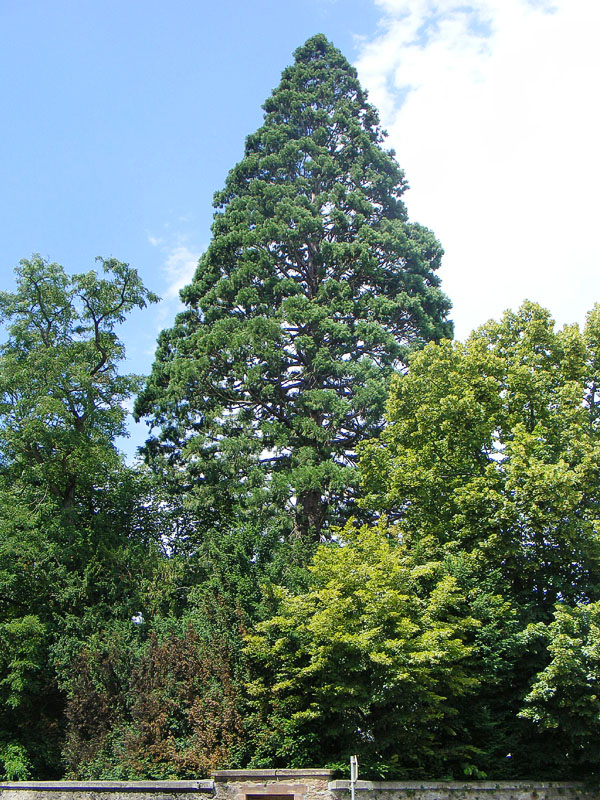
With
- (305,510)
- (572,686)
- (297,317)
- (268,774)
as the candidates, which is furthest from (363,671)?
(297,317)

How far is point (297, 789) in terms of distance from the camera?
13.2 meters

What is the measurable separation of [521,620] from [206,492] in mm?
10075

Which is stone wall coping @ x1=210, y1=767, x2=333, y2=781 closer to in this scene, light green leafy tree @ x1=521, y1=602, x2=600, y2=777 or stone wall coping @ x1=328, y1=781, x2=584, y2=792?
stone wall coping @ x1=328, y1=781, x2=584, y2=792

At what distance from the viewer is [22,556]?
21203 millimetres

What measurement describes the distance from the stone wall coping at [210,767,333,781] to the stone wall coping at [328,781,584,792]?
27 centimetres

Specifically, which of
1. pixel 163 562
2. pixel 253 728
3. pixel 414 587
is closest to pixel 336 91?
pixel 163 562

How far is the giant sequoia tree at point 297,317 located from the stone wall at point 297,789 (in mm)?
8571

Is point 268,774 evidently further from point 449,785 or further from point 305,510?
point 305,510

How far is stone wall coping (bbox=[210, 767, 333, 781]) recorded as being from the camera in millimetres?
13227

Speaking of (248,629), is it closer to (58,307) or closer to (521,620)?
(521,620)

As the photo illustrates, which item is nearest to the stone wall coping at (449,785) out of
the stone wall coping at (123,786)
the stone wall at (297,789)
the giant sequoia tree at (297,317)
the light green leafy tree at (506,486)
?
the stone wall at (297,789)

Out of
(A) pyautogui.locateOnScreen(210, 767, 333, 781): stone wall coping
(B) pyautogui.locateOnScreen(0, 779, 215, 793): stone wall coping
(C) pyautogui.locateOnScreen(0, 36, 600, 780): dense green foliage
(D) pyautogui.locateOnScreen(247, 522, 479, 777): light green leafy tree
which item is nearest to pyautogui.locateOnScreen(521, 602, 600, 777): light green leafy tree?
(C) pyautogui.locateOnScreen(0, 36, 600, 780): dense green foliage

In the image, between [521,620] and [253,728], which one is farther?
[521,620]

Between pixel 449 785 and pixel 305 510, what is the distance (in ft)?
33.3
